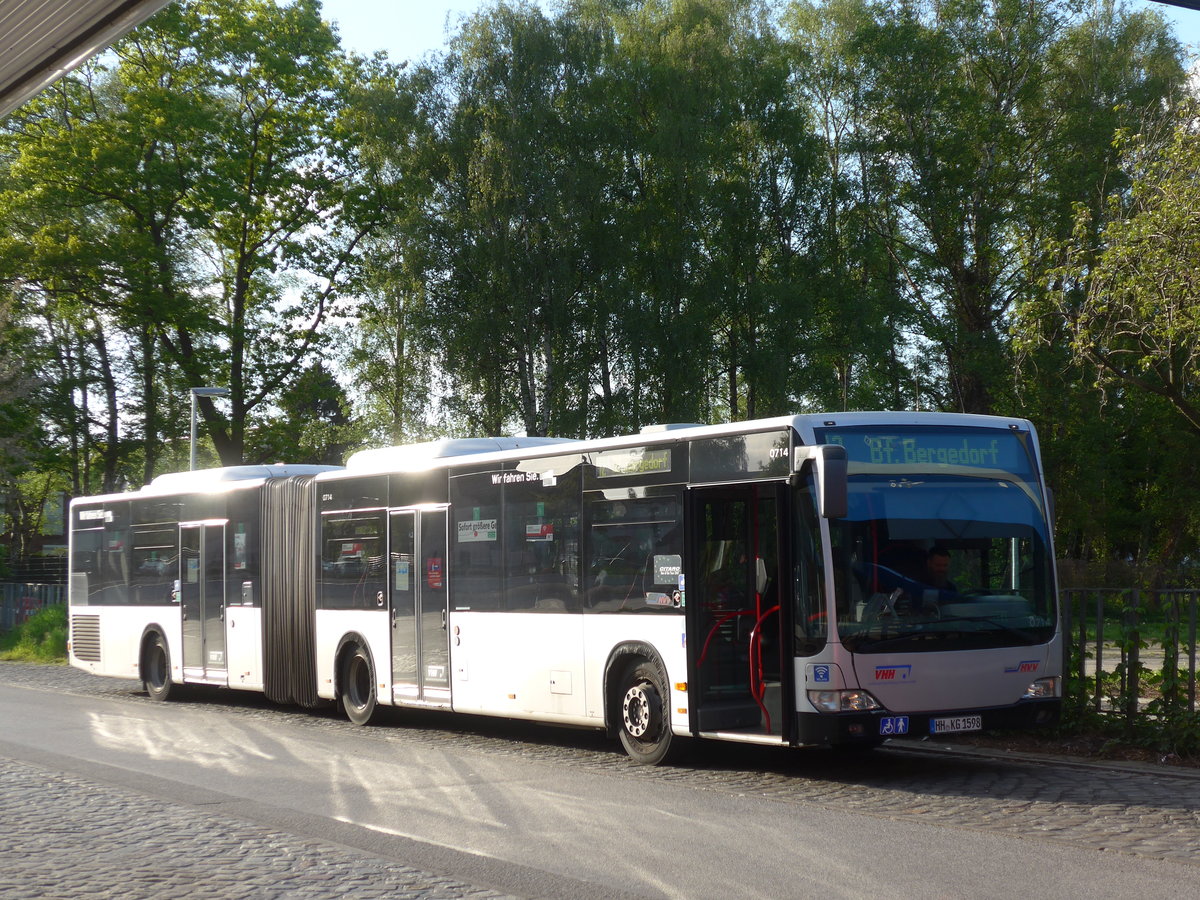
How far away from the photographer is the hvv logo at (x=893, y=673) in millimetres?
10977

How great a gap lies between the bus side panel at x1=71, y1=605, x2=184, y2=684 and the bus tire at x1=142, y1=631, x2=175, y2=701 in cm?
11

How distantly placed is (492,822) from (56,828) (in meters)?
2.86

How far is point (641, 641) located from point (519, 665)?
80.6 inches

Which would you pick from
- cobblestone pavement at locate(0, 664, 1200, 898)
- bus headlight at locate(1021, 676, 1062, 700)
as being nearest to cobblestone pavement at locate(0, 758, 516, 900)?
cobblestone pavement at locate(0, 664, 1200, 898)

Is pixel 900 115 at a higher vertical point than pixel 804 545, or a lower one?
higher

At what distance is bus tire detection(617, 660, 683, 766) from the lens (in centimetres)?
1234

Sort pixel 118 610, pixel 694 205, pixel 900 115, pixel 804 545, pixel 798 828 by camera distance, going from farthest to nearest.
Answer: pixel 900 115 → pixel 694 205 → pixel 118 610 → pixel 804 545 → pixel 798 828

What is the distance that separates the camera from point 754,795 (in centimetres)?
1070

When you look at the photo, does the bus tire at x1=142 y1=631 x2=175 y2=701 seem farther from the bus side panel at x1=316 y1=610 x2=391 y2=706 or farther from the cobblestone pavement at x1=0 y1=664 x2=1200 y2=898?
the cobblestone pavement at x1=0 y1=664 x2=1200 y2=898

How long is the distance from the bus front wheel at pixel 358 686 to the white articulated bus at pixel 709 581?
0.03m

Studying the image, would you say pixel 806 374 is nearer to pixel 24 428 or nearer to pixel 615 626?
pixel 24 428

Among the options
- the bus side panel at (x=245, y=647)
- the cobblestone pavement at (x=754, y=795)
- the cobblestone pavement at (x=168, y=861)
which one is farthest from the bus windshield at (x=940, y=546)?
the bus side panel at (x=245, y=647)

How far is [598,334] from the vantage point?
3819 cm

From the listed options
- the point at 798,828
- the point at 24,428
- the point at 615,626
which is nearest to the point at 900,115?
the point at 24,428
